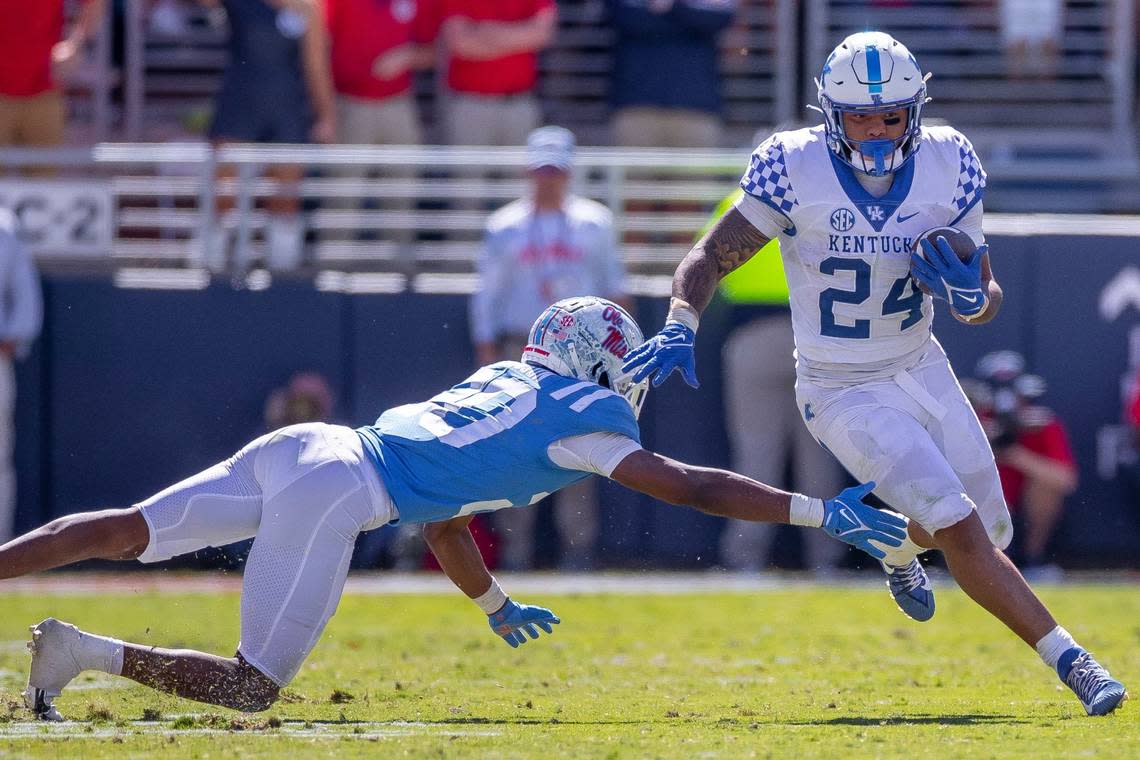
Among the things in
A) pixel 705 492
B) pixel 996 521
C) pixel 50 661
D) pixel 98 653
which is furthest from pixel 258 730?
pixel 996 521

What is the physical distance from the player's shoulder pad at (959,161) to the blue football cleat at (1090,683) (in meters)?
1.33

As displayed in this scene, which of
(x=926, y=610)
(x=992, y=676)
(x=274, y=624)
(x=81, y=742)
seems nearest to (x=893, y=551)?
(x=926, y=610)

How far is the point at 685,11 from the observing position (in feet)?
32.1

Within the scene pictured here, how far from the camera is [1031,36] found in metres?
11.2

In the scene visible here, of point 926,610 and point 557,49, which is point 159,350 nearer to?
point 557,49

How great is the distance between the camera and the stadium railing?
31.6ft

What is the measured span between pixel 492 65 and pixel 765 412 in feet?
8.11

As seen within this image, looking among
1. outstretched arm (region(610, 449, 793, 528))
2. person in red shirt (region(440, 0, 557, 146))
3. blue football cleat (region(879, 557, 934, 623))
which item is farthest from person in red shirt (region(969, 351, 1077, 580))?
outstretched arm (region(610, 449, 793, 528))

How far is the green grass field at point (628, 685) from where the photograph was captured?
440 centimetres

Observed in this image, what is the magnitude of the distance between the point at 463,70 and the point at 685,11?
4.21 ft

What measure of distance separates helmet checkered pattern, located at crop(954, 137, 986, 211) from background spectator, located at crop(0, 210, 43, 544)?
17.8 feet

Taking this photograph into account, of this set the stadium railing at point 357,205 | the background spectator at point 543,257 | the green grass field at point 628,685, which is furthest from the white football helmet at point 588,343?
the stadium railing at point 357,205

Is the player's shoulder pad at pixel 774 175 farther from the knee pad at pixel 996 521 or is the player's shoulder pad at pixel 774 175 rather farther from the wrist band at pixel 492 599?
the wrist band at pixel 492 599

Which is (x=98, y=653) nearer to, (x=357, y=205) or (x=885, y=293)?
(x=885, y=293)
